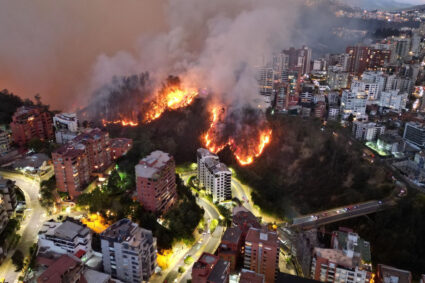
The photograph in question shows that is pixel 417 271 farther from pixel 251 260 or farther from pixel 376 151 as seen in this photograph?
pixel 376 151

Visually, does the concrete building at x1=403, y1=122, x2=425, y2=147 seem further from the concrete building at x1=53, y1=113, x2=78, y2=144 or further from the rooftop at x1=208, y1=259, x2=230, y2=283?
the concrete building at x1=53, y1=113, x2=78, y2=144

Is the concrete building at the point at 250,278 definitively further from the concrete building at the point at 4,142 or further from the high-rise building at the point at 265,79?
the high-rise building at the point at 265,79

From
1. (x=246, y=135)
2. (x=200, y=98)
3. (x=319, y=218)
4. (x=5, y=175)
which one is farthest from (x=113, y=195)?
(x=200, y=98)

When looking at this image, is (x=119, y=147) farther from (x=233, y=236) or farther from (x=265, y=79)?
(x=265, y=79)

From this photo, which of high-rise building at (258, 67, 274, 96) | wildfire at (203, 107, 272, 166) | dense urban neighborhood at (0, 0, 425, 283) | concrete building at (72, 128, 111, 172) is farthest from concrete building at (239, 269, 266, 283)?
high-rise building at (258, 67, 274, 96)

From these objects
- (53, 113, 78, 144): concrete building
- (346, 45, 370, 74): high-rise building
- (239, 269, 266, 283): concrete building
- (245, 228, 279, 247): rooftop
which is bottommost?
(239, 269, 266, 283): concrete building

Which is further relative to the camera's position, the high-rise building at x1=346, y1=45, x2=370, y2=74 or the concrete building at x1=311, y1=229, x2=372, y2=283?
the high-rise building at x1=346, y1=45, x2=370, y2=74

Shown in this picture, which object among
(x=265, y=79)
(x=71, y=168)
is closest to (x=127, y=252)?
(x=71, y=168)
